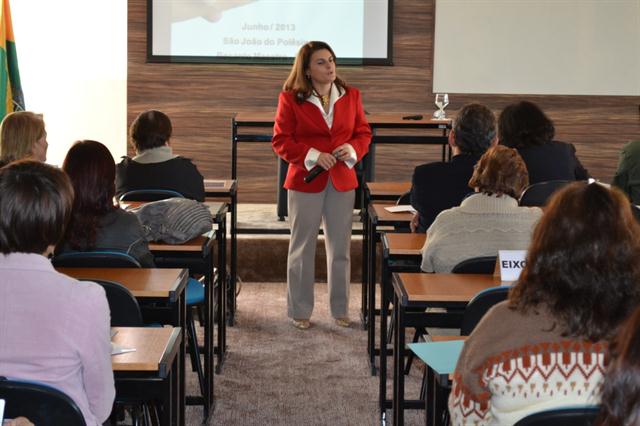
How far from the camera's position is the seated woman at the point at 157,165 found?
484 centimetres

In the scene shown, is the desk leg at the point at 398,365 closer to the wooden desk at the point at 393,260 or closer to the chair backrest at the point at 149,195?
the wooden desk at the point at 393,260

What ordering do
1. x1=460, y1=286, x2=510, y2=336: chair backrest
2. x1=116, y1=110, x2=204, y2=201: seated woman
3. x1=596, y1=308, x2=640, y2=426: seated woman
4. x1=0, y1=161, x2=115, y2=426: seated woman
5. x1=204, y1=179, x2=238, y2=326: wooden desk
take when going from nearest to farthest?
1. x1=596, y1=308, x2=640, y2=426: seated woman
2. x1=0, y1=161, x2=115, y2=426: seated woman
3. x1=460, y1=286, x2=510, y2=336: chair backrest
4. x1=116, y1=110, x2=204, y2=201: seated woman
5. x1=204, y1=179, x2=238, y2=326: wooden desk

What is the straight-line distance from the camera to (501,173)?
356 centimetres

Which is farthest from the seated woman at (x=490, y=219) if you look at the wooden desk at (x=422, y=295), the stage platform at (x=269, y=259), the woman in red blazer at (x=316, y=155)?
the stage platform at (x=269, y=259)

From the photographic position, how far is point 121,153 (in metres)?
8.60

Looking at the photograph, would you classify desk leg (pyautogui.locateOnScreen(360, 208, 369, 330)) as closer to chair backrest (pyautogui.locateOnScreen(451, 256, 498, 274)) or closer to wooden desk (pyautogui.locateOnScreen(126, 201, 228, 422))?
wooden desk (pyautogui.locateOnScreen(126, 201, 228, 422))

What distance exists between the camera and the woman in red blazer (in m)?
5.18

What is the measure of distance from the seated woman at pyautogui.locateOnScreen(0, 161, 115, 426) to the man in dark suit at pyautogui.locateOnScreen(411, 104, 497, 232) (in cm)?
240

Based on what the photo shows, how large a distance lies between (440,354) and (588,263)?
0.70 m

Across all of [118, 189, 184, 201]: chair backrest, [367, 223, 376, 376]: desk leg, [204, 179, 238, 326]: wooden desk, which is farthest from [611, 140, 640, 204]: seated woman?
[118, 189, 184, 201]: chair backrest

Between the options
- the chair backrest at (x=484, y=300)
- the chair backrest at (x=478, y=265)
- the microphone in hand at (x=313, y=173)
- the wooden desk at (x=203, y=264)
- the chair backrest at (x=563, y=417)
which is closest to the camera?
the chair backrest at (x=563, y=417)

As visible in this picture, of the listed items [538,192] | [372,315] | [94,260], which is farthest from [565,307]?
[372,315]

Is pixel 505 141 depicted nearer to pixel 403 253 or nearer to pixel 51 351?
pixel 403 253

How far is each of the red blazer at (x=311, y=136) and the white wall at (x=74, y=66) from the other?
11.7ft
